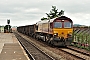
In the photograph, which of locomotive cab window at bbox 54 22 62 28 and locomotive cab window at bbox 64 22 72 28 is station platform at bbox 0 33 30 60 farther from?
locomotive cab window at bbox 64 22 72 28

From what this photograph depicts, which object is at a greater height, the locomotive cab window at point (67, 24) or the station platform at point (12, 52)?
the locomotive cab window at point (67, 24)

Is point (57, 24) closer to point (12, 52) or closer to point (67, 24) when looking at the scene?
point (67, 24)

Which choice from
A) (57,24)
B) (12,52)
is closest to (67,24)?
(57,24)

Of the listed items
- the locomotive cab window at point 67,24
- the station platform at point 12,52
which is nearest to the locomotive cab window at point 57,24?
the locomotive cab window at point 67,24

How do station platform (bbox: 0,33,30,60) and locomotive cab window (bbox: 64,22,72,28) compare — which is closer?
station platform (bbox: 0,33,30,60)

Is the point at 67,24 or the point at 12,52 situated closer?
the point at 12,52

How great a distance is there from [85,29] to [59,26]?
2989 mm

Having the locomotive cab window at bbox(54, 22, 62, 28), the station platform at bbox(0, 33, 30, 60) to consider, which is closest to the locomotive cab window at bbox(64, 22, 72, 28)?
the locomotive cab window at bbox(54, 22, 62, 28)

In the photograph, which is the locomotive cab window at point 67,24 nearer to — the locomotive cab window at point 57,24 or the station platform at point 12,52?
the locomotive cab window at point 57,24

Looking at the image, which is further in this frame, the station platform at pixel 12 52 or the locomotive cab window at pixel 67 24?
the locomotive cab window at pixel 67 24

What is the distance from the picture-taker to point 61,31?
88.8 ft

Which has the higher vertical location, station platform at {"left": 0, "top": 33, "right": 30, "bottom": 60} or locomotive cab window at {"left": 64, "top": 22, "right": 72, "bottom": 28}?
locomotive cab window at {"left": 64, "top": 22, "right": 72, "bottom": 28}

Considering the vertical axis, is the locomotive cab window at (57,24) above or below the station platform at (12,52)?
above

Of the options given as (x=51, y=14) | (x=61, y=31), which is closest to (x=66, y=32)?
(x=61, y=31)
